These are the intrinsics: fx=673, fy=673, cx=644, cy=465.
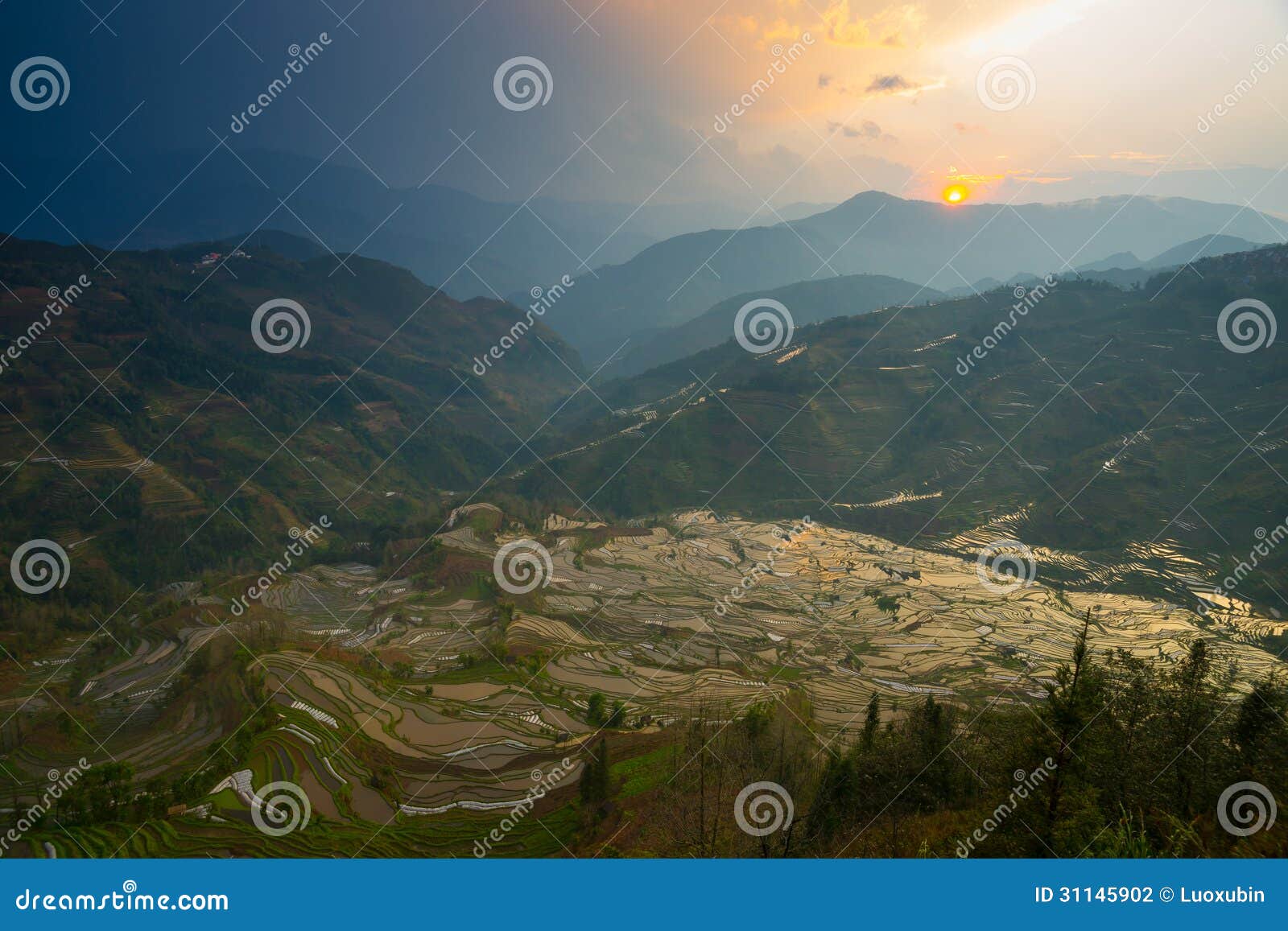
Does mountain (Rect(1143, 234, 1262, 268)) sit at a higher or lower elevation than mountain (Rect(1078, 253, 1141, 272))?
lower

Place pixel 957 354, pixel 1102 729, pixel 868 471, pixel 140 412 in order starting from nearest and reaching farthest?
pixel 1102 729
pixel 140 412
pixel 868 471
pixel 957 354

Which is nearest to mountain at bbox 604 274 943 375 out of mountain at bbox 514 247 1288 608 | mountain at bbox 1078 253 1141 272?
mountain at bbox 1078 253 1141 272

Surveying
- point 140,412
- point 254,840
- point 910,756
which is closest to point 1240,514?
point 910,756

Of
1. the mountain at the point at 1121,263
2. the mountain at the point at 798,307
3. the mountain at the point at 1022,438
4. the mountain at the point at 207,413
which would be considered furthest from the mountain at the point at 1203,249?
the mountain at the point at 207,413

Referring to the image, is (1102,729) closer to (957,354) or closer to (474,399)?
(957,354)

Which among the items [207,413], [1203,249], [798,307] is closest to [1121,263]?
[1203,249]

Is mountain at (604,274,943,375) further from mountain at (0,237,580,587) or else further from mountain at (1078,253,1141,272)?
mountain at (1078,253,1141,272)
